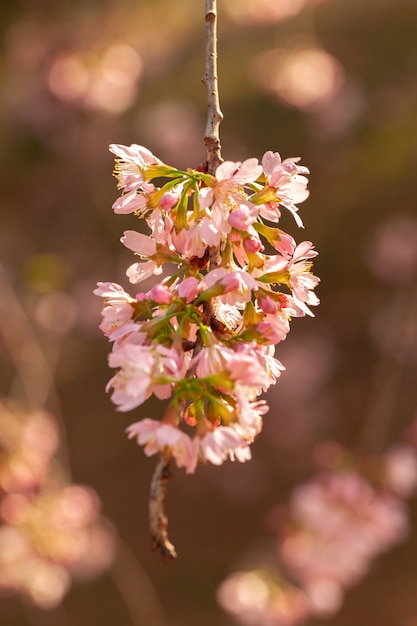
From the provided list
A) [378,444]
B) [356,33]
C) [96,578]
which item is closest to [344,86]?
[356,33]

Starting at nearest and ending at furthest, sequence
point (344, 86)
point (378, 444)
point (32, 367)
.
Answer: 1. point (378, 444)
2. point (32, 367)
3. point (344, 86)

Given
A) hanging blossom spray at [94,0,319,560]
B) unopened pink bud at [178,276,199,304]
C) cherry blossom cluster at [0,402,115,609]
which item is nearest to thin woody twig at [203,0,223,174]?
hanging blossom spray at [94,0,319,560]

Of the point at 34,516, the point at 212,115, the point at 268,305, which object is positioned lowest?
the point at 34,516

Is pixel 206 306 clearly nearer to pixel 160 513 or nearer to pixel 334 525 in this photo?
pixel 160 513

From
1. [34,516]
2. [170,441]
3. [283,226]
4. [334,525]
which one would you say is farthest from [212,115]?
[283,226]

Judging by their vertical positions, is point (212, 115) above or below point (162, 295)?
above

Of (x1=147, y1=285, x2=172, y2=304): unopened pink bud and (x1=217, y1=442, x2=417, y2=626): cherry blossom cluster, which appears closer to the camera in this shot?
(x1=147, y1=285, x2=172, y2=304): unopened pink bud

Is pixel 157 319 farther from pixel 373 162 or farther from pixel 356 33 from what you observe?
pixel 356 33

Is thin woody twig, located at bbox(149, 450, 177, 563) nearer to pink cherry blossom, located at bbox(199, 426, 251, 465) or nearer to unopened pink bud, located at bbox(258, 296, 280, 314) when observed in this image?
pink cherry blossom, located at bbox(199, 426, 251, 465)
